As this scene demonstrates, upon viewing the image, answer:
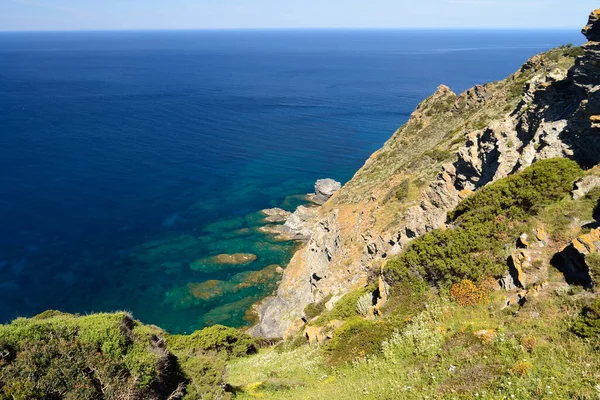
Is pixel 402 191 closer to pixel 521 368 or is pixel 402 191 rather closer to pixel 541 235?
pixel 541 235

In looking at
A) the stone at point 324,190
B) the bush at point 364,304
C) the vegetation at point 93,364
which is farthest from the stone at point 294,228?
the vegetation at point 93,364

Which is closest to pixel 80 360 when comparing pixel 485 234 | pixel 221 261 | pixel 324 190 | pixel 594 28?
pixel 485 234

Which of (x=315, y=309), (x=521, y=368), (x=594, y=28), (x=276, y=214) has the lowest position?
(x=276, y=214)

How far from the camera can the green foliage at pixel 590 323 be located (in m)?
11.0

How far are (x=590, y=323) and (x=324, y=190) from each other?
64.0 m

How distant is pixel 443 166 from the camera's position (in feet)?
110

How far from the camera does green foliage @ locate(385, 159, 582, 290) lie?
1741cm

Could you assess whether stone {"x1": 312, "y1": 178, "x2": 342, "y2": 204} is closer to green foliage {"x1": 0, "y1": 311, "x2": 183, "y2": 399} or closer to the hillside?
the hillside

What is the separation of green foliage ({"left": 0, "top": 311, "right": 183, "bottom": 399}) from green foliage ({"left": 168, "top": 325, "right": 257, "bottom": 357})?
10.4 meters

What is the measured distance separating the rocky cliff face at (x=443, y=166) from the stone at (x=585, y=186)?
8.59 feet

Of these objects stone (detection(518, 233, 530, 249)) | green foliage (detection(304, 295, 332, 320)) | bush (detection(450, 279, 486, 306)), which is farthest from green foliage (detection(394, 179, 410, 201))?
bush (detection(450, 279, 486, 306))

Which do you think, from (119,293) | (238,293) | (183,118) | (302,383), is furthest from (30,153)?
(302,383)

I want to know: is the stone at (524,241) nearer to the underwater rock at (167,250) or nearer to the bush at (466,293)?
the bush at (466,293)

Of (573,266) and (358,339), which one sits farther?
(358,339)
